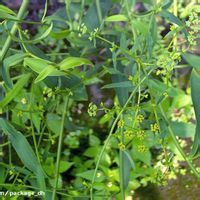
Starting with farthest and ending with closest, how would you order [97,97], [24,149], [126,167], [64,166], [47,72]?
[97,97] < [64,166] < [126,167] < [24,149] < [47,72]

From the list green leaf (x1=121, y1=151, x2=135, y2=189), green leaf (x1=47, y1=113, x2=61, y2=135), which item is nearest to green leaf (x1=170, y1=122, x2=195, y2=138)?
green leaf (x1=121, y1=151, x2=135, y2=189)

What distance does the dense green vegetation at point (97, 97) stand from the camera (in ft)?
2.49

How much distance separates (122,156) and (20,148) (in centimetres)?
20

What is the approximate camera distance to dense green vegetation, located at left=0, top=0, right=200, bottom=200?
0.76 m

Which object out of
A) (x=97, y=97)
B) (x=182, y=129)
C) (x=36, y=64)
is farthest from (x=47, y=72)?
(x=97, y=97)

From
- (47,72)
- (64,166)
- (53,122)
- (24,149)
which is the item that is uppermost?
(47,72)

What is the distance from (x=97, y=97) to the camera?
1645mm

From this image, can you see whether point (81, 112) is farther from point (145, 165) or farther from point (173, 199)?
point (173, 199)

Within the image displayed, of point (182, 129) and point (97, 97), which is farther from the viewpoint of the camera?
point (97, 97)

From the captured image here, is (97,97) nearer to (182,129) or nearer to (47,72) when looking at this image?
(182,129)

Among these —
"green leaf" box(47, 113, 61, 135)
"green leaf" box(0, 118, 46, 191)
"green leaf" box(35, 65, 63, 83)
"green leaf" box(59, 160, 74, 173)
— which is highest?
"green leaf" box(35, 65, 63, 83)

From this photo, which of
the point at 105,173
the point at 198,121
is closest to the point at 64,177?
the point at 105,173

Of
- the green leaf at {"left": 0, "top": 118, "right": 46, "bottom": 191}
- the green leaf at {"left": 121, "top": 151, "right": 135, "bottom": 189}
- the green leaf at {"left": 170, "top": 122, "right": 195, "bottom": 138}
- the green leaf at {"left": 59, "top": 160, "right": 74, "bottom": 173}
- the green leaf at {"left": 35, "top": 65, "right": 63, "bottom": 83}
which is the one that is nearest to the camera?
the green leaf at {"left": 35, "top": 65, "right": 63, "bottom": 83}

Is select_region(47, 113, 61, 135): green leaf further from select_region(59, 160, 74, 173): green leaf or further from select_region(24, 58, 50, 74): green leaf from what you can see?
select_region(24, 58, 50, 74): green leaf
